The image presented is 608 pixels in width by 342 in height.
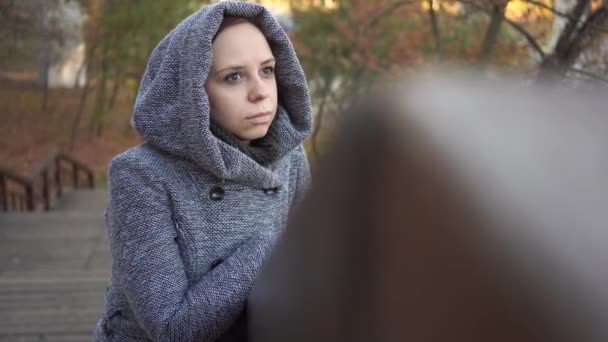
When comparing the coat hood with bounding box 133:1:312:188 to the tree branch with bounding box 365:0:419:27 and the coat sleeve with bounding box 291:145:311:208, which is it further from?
the tree branch with bounding box 365:0:419:27

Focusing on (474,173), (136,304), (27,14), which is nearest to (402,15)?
(27,14)

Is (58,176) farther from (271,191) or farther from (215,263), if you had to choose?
(215,263)

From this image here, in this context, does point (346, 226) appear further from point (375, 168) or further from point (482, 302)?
point (482, 302)

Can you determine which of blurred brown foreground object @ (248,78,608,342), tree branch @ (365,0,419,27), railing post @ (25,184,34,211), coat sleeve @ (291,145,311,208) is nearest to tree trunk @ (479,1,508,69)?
tree branch @ (365,0,419,27)

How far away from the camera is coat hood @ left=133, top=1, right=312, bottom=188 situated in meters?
1.39

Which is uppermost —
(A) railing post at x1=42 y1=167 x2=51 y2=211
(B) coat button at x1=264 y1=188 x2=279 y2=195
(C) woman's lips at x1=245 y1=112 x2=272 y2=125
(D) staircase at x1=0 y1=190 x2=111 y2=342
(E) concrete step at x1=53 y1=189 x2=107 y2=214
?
(C) woman's lips at x1=245 y1=112 x2=272 y2=125

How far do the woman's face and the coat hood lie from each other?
4 centimetres

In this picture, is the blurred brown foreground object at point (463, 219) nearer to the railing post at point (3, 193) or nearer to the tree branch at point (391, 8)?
the tree branch at point (391, 8)

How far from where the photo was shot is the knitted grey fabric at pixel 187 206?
1.33m

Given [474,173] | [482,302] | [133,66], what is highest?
[474,173]

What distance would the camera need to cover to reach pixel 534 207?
0.65 metres

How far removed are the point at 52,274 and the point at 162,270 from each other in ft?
13.2

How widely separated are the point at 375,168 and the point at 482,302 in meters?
0.19

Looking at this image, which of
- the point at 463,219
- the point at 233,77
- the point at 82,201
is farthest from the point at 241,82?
the point at 82,201
